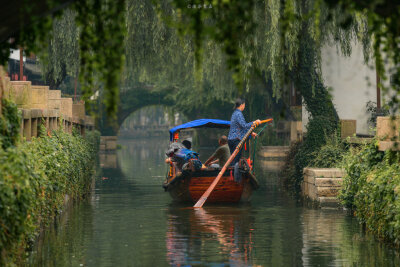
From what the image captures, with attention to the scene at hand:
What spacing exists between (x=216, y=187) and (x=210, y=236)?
5.88 meters

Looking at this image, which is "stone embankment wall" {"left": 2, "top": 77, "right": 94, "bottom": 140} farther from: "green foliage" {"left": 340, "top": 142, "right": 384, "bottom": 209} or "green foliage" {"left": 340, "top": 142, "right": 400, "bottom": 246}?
"green foliage" {"left": 340, "top": 142, "right": 384, "bottom": 209}

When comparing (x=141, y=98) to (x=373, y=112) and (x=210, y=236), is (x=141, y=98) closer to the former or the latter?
(x=373, y=112)

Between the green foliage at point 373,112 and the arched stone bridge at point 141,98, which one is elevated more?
the arched stone bridge at point 141,98

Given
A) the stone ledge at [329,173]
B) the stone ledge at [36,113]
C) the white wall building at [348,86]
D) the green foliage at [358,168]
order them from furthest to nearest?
the white wall building at [348,86], the stone ledge at [329,173], the green foliage at [358,168], the stone ledge at [36,113]

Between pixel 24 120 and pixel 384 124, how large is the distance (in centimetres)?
573

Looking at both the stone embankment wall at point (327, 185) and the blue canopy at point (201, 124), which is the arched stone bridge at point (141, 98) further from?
the stone embankment wall at point (327, 185)

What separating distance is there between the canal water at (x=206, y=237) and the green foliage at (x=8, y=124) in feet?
6.63

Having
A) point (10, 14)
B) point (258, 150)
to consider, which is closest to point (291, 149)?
point (10, 14)

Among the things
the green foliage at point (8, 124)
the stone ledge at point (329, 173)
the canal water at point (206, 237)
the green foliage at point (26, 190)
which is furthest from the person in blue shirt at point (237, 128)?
the green foliage at point (8, 124)

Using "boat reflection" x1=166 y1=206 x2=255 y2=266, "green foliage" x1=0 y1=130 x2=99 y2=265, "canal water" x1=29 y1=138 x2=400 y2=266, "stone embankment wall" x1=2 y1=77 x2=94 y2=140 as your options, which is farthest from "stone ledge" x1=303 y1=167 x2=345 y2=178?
"stone embankment wall" x1=2 y1=77 x2=94 y2=140

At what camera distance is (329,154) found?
20266mm

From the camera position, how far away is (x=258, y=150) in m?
46.6

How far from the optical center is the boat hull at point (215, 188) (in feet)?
62.9

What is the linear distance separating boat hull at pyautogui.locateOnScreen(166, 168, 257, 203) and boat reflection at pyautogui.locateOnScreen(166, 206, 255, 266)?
712mm
